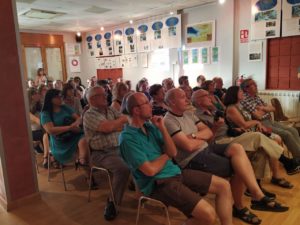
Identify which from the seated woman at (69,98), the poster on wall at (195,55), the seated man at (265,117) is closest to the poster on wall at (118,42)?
the poster on wall at (195,55)

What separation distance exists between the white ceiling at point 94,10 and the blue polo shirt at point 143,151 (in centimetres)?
466

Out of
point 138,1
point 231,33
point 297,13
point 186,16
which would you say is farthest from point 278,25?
point 138,1

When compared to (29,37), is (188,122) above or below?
below

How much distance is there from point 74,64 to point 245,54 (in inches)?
260

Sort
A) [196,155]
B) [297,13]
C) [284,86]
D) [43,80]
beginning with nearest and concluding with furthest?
[196,155]
[297,13]
[284,86]
[43,80]

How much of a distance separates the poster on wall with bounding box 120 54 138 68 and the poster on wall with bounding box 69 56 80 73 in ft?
7.41

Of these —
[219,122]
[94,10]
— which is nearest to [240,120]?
[219,122]

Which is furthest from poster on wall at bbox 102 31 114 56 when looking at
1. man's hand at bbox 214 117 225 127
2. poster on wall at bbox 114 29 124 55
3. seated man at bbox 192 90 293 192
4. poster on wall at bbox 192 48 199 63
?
man's hand at bbox 214 117 225 127

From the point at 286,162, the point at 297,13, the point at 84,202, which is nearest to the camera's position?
the point at 84,202

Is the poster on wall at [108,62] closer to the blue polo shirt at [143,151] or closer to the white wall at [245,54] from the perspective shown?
the white wall at [245,54]

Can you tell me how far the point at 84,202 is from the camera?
2.66m

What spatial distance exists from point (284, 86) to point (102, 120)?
434 cm

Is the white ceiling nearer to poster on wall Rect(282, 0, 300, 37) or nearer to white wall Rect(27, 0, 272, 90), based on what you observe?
white wall Rect(27, 0, 272, 90)

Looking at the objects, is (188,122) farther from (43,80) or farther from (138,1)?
(43,80)
